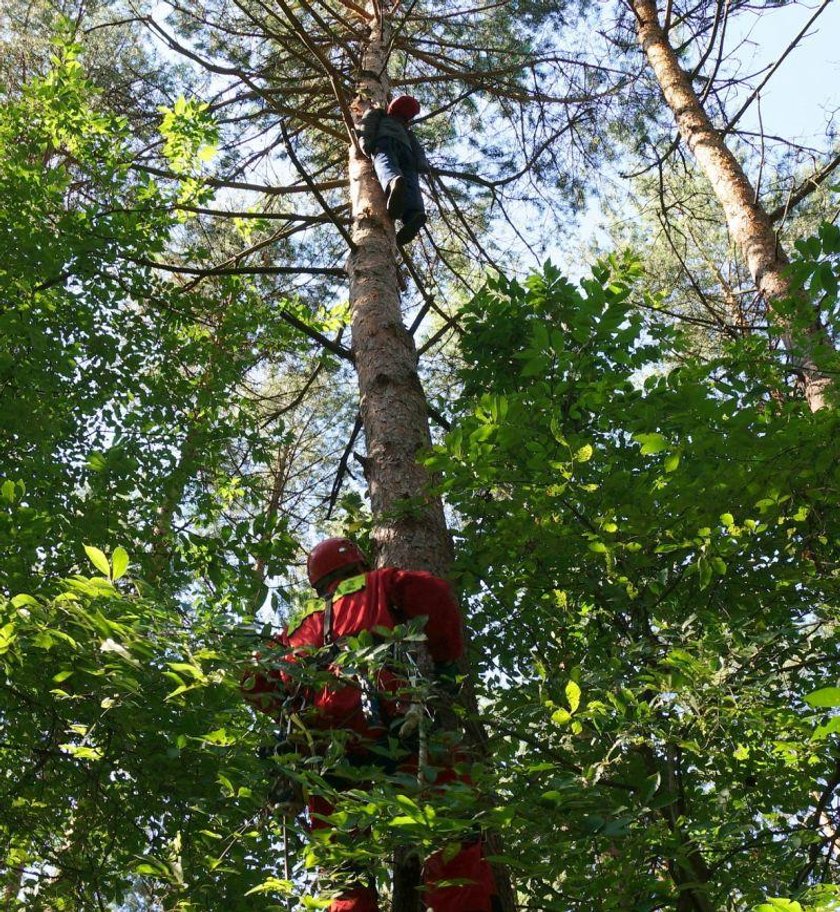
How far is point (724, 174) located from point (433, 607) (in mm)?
5740

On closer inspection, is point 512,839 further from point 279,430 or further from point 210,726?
point 279,430

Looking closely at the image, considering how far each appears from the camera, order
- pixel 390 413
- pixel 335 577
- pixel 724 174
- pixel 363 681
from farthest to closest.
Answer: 1. pixel 724 174
2. pixel 390 413
3. pixel 335 577
4. pixel 363 681

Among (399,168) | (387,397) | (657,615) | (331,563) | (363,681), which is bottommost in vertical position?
(363,681)

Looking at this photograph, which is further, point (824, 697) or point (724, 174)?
point (724, 174)

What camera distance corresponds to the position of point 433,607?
3.18 metres

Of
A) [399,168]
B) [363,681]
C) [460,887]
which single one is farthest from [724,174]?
[460,887]

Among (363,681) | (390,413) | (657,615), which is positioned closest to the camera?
(363,681)

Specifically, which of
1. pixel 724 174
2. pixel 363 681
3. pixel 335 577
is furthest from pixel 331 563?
pixel 724 174

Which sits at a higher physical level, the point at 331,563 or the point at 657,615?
Result: the point at 331,563

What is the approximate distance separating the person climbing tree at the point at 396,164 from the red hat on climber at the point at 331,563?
114 inches

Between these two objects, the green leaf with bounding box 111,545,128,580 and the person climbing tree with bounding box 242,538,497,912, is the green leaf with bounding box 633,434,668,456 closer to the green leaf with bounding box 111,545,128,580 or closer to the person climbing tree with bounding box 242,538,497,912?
the person climbing tree with bounding box 242,538,497,912

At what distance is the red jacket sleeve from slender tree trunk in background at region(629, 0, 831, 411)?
11.4 ft

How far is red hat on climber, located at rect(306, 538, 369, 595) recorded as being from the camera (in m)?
3.62

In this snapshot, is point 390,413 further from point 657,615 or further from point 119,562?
point 119,562
